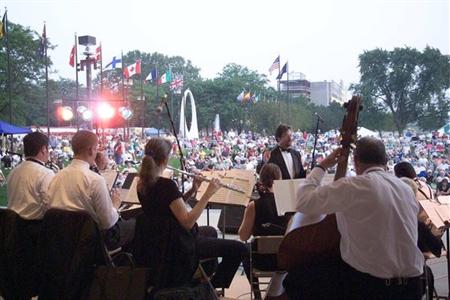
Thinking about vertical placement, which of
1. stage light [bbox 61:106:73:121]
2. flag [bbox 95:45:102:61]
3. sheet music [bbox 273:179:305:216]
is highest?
flag [bbox 95:45:102:61]

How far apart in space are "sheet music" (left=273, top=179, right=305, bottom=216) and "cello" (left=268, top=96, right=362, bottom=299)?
0.79 metres

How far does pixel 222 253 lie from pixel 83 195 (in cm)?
102

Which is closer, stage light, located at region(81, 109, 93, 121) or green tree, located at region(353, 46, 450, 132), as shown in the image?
green tree, located at region(353, 46, 450, 132)

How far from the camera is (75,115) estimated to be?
26.2ft

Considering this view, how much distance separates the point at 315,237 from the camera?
2424 mm

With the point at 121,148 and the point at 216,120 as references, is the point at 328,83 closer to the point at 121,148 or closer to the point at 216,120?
the point at 216,120

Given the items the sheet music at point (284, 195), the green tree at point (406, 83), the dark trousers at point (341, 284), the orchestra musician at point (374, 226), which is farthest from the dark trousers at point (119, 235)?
the green tree at point (406, 83)

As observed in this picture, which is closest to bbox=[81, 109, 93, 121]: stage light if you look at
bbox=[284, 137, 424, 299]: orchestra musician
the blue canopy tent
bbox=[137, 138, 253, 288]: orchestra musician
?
the blue canopy tent

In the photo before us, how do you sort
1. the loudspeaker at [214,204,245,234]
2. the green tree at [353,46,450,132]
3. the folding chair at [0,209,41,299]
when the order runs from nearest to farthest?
the folding chair at [0,209,41,299], the green tree at [353,46,450,132], the loudspeaker at [214,204,245,234]

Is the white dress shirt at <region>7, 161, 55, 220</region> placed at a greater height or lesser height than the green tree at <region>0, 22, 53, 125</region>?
lesser

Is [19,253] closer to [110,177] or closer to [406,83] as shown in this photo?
[110,177]

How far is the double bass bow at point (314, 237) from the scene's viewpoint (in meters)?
2.41

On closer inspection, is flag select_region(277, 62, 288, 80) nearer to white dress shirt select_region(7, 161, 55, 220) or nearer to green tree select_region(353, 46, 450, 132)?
green tree select_region(353, 46, 450, 132)

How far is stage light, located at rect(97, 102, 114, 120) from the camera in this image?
8.14 metres
